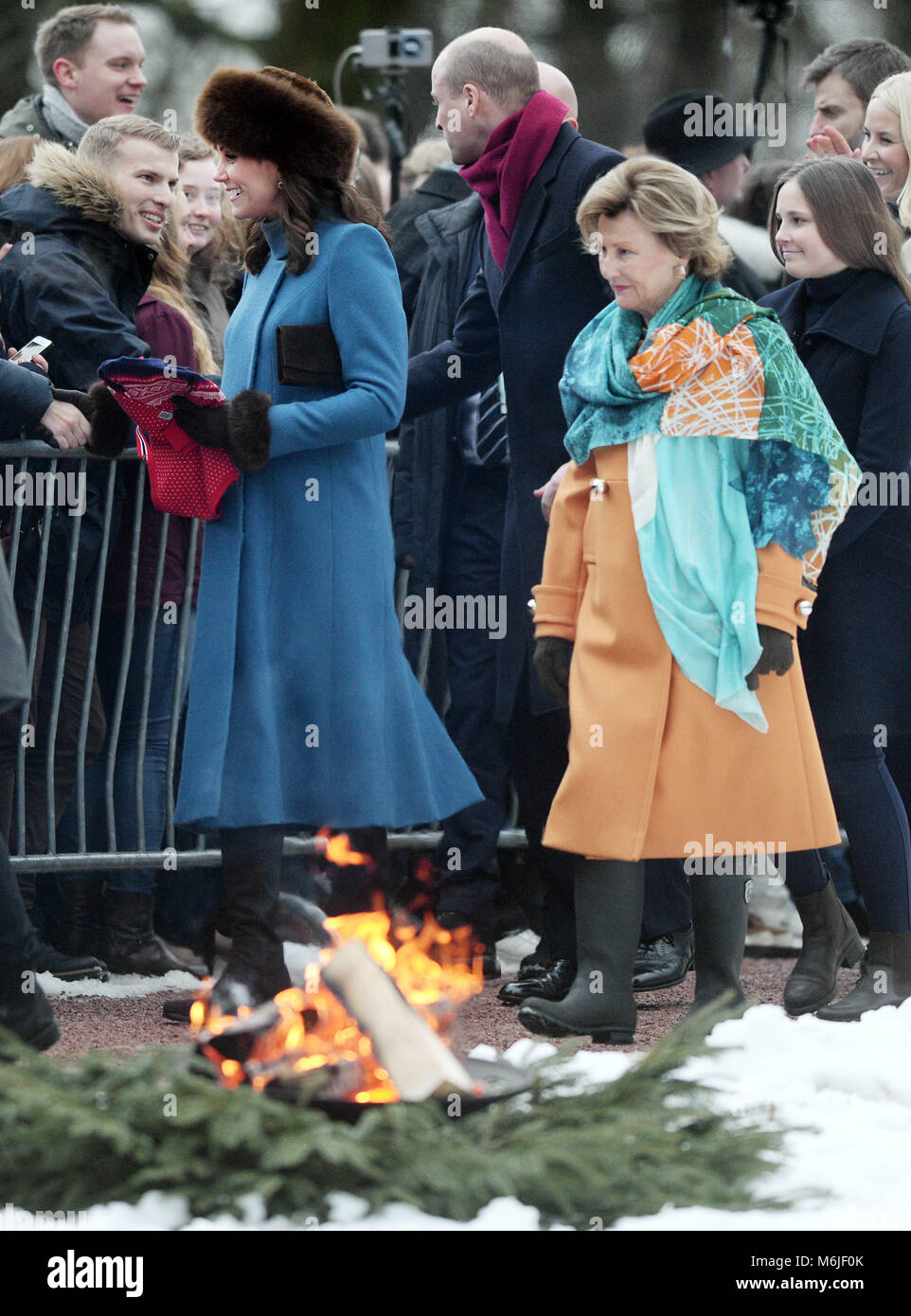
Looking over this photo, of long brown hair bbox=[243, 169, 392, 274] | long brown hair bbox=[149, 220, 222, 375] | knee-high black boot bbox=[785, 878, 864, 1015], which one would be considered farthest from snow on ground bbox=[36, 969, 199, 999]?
long brown hair bbox=[243, 169, 392, 274]

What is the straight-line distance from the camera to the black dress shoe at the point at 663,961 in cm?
577

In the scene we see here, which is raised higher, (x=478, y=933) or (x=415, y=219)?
(x=415, y=219)

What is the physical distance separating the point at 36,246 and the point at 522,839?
2.44 meters

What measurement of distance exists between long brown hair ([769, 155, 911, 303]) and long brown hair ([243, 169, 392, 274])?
1.28 m

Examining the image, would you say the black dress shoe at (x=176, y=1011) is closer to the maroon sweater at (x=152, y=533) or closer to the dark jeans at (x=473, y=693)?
the dark jeans at (x=473, y=693)

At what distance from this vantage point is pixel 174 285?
20.7 feet

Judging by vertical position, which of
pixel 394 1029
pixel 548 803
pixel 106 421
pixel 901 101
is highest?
pixel 901 101

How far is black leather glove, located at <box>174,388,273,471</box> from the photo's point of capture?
4703mm

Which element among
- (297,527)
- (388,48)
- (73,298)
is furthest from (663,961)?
(388,48)

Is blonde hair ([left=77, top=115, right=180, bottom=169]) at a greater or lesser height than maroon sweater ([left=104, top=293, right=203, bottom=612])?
greater

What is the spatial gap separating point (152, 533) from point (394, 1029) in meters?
2.86

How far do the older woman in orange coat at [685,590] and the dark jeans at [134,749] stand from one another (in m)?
1.68

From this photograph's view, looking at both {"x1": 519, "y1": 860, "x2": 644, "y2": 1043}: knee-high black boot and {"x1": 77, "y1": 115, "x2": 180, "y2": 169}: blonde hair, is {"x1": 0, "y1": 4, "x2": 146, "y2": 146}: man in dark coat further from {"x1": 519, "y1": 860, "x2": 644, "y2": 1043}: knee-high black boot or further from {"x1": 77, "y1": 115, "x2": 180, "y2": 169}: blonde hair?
{"x1": 519, "y1": 860, "x2": 644, "y2": 1043}: knee-high black boot

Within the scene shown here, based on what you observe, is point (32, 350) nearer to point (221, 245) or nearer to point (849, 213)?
point (221, 245)
